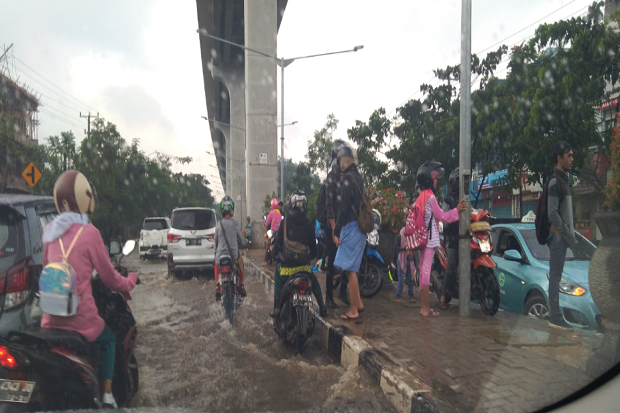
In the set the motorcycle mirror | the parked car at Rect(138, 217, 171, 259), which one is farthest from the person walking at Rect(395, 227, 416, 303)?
the motorcycle mirror

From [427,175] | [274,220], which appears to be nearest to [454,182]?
[427,175]

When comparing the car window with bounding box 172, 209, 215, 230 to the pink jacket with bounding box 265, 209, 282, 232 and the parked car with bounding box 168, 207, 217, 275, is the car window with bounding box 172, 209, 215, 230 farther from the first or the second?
the pink jacket with bounding box 265, 209, 282, 232

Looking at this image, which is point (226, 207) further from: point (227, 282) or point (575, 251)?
point (575, 251)

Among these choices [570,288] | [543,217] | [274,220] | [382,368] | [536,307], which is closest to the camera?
[382,368]

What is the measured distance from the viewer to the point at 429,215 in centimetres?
617

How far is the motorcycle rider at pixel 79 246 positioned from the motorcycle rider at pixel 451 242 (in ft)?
15.5

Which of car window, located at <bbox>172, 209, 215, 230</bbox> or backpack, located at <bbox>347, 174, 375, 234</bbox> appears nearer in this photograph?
backpack, located at <bbox>347, 174, 375, 234</bbox>

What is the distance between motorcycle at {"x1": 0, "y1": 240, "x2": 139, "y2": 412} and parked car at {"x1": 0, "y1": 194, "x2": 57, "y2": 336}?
0.32 feet

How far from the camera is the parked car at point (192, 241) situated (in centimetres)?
682

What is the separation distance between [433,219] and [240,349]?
2.67 metres

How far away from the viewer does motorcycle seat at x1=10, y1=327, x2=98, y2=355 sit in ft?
8.24

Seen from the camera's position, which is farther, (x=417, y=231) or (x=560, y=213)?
(x=417, y=231)

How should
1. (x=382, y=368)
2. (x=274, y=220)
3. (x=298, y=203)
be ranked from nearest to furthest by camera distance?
(x=382, y=368) → (x=298, y=203) → (x=274, y=220)

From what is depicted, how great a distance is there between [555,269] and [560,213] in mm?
541
